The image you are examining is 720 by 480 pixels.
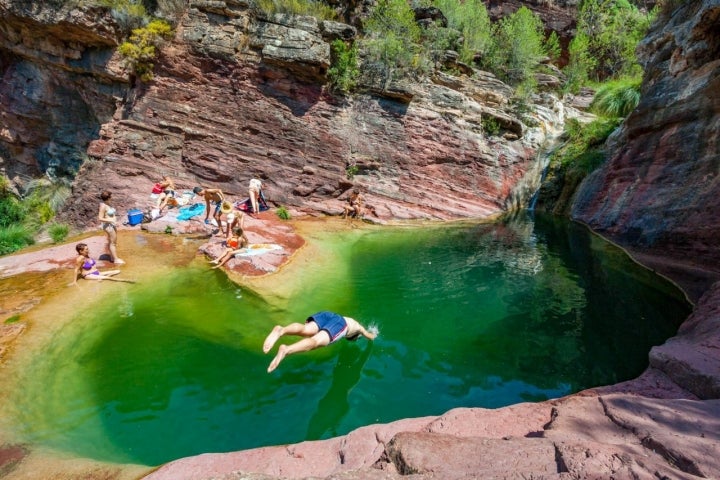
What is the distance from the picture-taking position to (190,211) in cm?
1442

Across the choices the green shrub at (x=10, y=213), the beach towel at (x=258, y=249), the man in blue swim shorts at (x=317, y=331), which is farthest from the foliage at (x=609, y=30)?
the green shrub at (x=10, y=213)

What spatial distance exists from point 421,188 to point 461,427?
53.9 ft

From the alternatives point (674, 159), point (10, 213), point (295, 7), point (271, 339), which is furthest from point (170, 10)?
point (674, 159)

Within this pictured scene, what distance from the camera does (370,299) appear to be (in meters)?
8.66

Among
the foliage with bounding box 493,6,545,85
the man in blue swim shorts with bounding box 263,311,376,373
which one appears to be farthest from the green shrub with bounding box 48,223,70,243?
the foliage with bounding box 493,6,545,85

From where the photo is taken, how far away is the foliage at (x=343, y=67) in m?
19.3

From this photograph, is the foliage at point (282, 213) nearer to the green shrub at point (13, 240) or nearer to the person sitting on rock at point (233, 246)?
A: the person sitting on rock at point (233, 246)

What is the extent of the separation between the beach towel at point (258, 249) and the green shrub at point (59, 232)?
8.47m

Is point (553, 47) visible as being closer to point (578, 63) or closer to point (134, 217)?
point (578, 63)

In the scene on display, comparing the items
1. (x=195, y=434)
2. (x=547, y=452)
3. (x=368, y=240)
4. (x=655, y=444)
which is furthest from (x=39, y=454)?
(x=368, y=240)

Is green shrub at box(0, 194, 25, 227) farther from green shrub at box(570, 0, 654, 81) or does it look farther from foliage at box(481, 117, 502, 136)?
green shrub at box(570, 0, 654, 81)

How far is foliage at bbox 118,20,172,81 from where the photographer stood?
55.0 feet

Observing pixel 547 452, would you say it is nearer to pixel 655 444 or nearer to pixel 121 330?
pixel 655 444

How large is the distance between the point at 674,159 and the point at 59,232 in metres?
21.6
